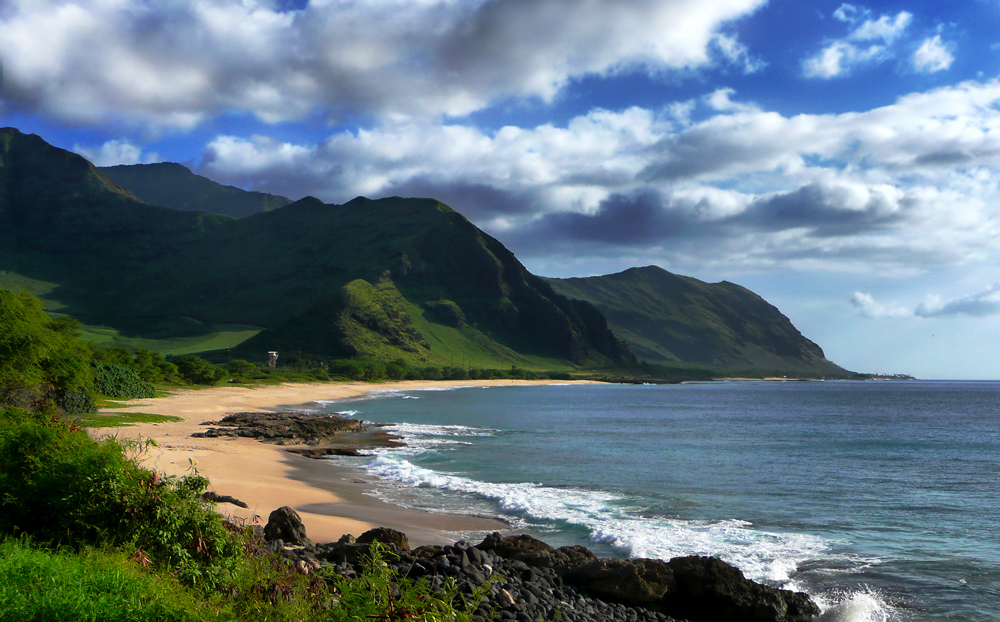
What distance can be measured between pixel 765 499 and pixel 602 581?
15.2 metres


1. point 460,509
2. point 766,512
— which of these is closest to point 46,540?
point 460,509

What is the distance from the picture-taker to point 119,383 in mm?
56906

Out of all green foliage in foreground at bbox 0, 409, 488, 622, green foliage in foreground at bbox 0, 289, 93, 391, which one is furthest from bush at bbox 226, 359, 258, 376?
green foliage in foreground at bbox 0, 409, 488, 622

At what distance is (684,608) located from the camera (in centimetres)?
1287

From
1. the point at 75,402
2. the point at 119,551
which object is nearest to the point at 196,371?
the point at 75,402

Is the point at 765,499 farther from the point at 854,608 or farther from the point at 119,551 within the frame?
the point at 119,551

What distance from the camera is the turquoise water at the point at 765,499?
15508 millimetres

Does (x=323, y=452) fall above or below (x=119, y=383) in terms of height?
below

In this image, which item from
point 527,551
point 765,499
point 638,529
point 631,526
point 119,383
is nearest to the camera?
point 527,551

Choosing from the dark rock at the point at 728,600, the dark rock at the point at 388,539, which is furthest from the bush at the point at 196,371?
the dark rock at the point at 728,600

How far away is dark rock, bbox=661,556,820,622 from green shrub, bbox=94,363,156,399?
53837mm

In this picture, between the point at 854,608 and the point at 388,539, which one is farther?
the point at 388,539

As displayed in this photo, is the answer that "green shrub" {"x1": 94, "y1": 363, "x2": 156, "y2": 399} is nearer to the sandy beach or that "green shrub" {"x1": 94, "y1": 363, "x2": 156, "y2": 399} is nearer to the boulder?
the sandy beach

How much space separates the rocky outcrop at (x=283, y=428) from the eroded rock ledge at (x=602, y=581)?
28239mm
